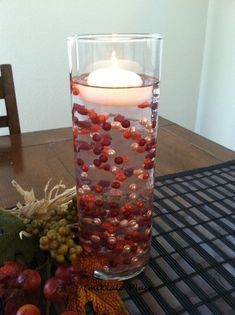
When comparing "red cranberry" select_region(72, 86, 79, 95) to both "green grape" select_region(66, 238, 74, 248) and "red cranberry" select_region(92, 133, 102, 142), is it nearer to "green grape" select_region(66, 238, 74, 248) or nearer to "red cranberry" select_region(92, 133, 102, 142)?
"red cranberry" select_region(92, 133, 102, 142)

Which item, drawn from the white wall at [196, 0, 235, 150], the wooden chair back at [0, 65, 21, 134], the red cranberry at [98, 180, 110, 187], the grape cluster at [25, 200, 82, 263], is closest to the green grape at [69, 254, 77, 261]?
the grape cluster at [25, 200, 82, 263]

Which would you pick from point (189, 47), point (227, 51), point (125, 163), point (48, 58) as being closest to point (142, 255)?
point (125, 163)

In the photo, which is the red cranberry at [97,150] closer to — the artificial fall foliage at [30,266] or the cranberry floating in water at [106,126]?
the cranberry floating in water at [106,126]

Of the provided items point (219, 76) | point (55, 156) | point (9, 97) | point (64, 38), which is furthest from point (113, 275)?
point (219, 76)

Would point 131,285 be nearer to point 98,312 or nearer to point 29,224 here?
point 98,312

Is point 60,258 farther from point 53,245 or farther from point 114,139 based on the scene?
point 114,139

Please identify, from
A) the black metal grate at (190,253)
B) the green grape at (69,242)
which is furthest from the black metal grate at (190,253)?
the green grape at (69,242)
